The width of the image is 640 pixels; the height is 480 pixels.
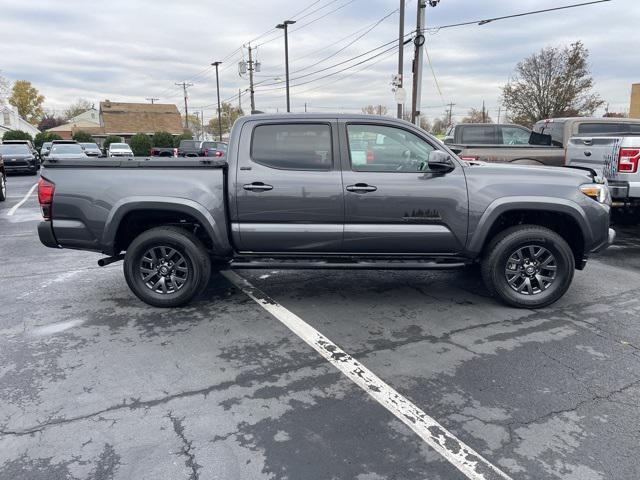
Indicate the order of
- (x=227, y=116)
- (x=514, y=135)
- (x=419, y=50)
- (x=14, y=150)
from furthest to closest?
(x=227, y=116), (x=14, y=150), (x=419, y=50), (x=514, y=135)

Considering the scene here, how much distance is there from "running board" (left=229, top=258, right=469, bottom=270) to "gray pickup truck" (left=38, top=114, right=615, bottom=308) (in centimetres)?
1

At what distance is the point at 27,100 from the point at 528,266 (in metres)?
109

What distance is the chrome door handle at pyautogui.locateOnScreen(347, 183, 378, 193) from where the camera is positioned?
4.70 metres

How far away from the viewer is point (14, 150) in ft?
74.8

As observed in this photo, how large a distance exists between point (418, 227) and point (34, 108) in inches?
4312

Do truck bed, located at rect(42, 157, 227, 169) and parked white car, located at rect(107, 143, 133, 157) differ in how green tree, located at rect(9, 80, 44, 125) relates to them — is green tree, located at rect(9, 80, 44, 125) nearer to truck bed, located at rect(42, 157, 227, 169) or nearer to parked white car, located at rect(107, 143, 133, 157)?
parked white car, located at rect(107, 143, 133, 157)

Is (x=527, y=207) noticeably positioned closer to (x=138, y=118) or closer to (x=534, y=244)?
(x=534, y=244)

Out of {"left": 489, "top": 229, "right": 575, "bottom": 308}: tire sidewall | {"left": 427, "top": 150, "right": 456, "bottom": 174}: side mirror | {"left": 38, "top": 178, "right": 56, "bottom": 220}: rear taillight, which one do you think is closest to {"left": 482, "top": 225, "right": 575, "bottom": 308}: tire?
{"left": 489, "top": 229, "right": 575, "bottom": 308}: tire sidewall

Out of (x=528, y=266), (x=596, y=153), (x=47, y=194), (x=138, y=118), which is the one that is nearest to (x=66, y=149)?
(x=47, y=194)

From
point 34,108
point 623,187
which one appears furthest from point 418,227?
point 34,108

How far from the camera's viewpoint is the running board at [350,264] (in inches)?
191

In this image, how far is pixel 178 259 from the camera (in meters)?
5.02

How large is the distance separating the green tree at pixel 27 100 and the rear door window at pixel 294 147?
10474 centimetres

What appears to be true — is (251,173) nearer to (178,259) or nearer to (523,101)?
(178,259)
